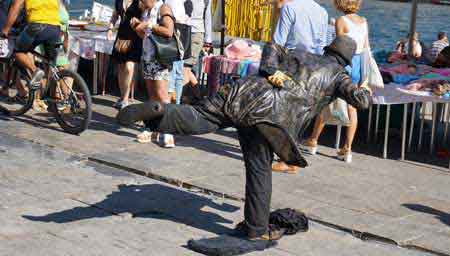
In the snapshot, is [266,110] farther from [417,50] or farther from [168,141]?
[417,50]

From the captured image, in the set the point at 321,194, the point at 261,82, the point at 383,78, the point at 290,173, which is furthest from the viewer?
the point at 383,78

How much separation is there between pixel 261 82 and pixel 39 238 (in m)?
1.92

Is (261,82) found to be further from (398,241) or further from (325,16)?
(325,16)

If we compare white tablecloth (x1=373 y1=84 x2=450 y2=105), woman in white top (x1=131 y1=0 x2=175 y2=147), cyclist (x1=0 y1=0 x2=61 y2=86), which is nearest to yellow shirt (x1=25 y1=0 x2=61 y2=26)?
cyclist (x1=0 y1=0 x2=61 y2=86)

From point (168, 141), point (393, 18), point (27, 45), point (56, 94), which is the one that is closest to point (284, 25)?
point (168, 141)

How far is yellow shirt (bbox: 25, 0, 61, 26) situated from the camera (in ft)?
33.5

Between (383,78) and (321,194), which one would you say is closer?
(321,194)

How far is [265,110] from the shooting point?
637 centimetres

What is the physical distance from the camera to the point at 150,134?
10.0m

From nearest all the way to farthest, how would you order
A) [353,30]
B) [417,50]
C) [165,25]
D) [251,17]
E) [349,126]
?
[353,30], [165,25], [349,126], [417,50], [251,17]

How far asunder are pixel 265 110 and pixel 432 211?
93.3 inches

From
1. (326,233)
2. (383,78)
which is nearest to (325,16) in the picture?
(383,78)

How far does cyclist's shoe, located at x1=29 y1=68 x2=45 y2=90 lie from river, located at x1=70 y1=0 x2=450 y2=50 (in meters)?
10.6

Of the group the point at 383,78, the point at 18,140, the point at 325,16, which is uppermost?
the point at 325,16
